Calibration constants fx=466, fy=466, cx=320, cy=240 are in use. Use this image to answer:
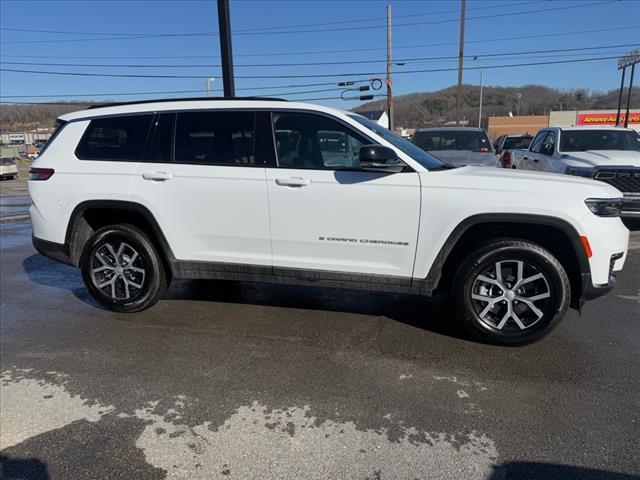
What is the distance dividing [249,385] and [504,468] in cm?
168

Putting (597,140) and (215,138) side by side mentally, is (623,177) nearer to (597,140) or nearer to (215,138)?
(597,140)

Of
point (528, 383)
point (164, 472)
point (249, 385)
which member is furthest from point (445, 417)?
point (164, 472)

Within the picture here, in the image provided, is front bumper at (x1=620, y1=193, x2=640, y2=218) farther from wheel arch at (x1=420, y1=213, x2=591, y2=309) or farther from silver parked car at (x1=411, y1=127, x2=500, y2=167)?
wheel arch at (x1=420, y1=213, x2=591, y2=309)

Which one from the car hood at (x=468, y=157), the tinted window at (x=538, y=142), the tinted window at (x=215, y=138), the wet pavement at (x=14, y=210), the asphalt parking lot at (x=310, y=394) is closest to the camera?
the asphalt parking lot at (x=310, y=394)

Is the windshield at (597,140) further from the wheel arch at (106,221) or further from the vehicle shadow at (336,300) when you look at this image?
the wheel arch at (106,221)

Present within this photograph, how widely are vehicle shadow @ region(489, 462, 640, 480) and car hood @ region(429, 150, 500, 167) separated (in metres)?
6.83

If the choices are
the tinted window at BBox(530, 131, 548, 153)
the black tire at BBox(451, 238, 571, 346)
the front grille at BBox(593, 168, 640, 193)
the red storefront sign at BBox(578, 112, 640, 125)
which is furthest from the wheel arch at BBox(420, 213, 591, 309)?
the red storefront sign at BBox(578, 112, 640, 125)

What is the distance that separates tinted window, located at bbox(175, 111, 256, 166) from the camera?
4098 millimetres

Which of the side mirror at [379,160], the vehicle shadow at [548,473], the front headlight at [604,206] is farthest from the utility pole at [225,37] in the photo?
the vehicle shadow at [548,473]

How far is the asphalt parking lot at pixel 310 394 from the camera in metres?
2.46

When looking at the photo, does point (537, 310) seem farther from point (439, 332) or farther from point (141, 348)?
point (141, 348)

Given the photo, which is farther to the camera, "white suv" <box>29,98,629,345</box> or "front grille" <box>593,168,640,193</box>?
"front grille" <box>593,168,640,193</box>

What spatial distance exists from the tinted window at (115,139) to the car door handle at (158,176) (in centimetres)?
22

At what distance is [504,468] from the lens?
7.81 ft
